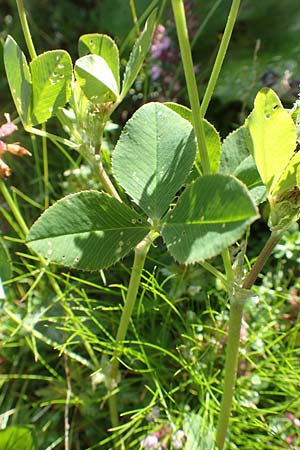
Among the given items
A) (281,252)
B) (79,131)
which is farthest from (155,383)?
(79,131)

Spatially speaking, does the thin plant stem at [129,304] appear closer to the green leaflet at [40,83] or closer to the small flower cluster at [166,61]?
the green leaflet at [40,83]

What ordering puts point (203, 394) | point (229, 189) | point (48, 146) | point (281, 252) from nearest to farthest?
point (229, 189) < point (203, 394) < point (281, 252) < point (48, 146)

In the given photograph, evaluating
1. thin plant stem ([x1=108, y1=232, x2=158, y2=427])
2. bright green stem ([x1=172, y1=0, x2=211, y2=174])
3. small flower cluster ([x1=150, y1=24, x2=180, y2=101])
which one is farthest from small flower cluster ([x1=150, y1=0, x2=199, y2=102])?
bright green stem ([x1=172, y1=0, x2=211, y2=174])

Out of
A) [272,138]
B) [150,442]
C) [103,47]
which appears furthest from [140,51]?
[150,442]

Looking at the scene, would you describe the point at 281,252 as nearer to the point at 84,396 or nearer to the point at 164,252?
the point at 164,252

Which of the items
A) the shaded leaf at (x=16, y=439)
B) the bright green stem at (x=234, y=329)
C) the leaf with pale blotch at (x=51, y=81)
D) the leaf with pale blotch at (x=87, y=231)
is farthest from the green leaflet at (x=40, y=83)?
the shaded leaf at (x=16, y=439)

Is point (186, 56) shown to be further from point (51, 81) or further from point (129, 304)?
point (129, 304)

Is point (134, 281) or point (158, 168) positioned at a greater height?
point (158, 168)

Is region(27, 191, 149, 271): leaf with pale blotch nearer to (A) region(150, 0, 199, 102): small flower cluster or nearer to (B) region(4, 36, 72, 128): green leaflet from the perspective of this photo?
(B) region(4, 36, 72, 128): green leaflet
